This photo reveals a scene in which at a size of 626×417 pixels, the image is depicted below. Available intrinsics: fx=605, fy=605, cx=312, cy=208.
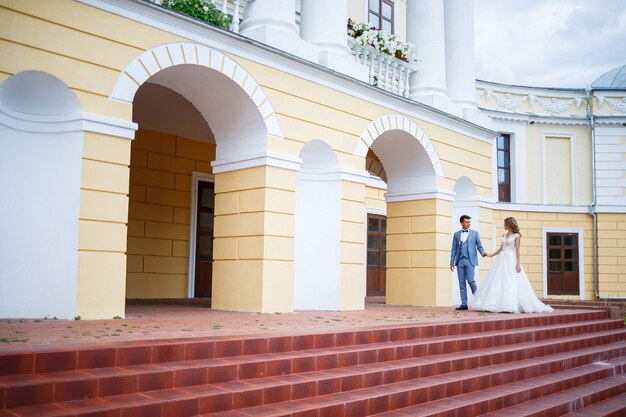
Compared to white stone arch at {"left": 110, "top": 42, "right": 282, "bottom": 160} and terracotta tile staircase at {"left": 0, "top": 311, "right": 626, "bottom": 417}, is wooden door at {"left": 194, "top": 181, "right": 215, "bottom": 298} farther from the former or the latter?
terracotta tile staircase at {"left": 0, "top": 311, "right": 626, "bottom": 417}

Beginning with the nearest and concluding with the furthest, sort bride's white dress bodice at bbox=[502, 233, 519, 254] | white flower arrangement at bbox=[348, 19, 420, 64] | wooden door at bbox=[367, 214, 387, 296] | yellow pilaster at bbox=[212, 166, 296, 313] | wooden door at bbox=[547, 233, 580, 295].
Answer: yellow pilaster at bbox=[212, 166, 296, 313] → bride's white dress bodice at bbox=[502, 233, 519, 254] → white flower arrangement at bbox=[348, 19, 420, 64] → wooden door at bbox=[367, 214, 387, 296] → wooden door at bbox=[547, 233, 580, 295]

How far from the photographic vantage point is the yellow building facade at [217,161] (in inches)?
266

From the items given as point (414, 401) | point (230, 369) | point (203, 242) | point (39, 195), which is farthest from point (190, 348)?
point (203, 242)

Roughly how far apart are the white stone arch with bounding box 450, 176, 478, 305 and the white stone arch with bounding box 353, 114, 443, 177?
1.61 metres

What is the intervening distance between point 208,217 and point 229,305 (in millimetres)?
4224

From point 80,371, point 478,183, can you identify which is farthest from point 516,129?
point 80,371

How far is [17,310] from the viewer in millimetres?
6605

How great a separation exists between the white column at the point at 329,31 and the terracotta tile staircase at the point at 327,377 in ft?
15.9

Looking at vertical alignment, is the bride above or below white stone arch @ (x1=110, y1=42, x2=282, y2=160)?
below

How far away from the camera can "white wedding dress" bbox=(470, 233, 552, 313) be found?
33.6ft

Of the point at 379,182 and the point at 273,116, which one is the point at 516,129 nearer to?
the point at 379,182

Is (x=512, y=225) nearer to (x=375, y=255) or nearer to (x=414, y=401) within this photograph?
(x=414, y=401)

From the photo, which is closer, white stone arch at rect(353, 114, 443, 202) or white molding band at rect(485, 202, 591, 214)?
white stone arch at rect(353, 114, 443, 202)

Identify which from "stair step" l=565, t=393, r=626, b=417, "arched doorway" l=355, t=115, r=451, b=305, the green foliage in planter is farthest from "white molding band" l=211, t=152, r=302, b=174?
"stair step" l=565, t=393, r=626, b=417
